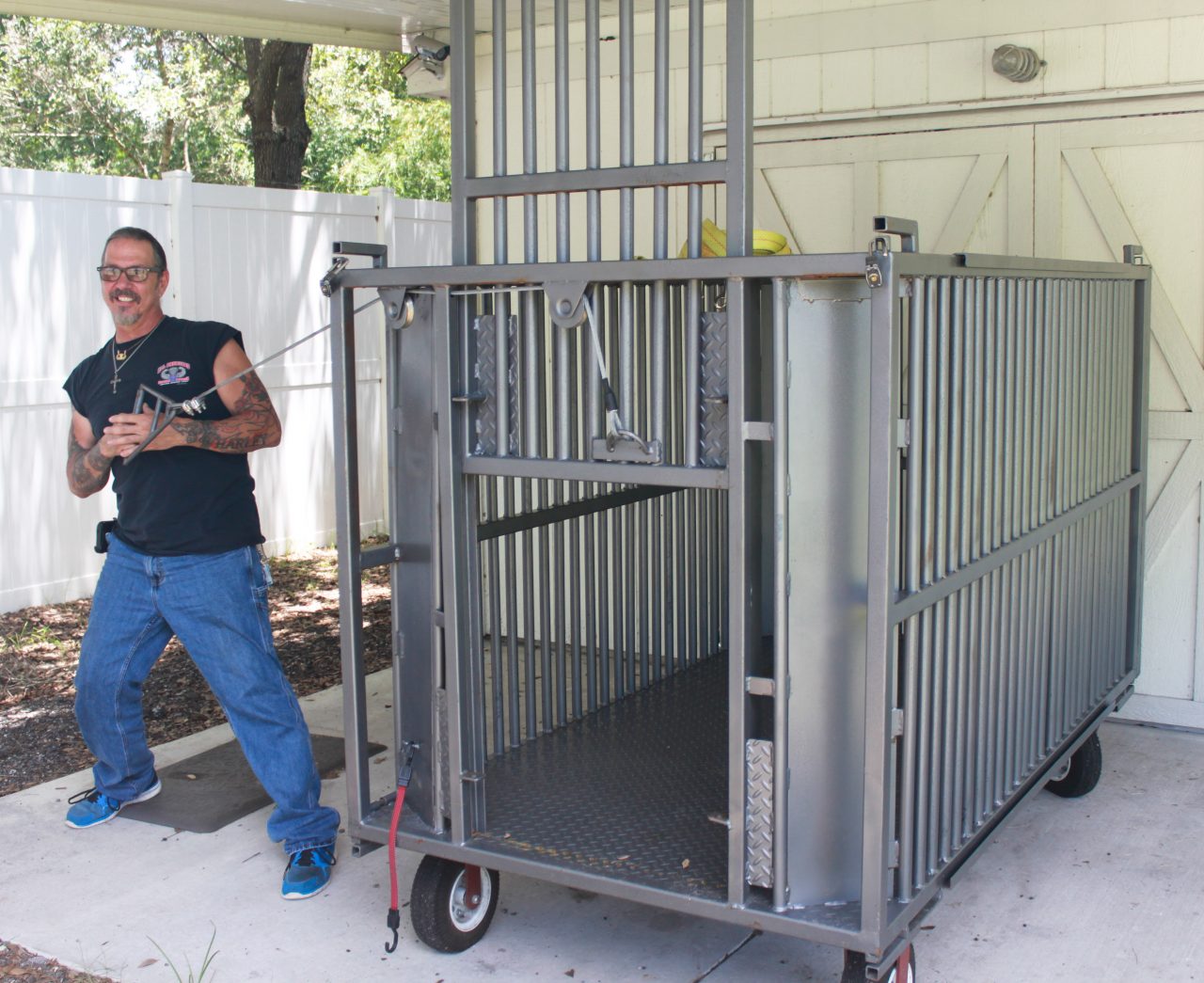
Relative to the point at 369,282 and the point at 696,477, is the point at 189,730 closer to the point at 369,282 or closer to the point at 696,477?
the point at 369,282

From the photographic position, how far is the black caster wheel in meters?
2.95

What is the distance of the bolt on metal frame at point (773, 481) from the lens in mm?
2736

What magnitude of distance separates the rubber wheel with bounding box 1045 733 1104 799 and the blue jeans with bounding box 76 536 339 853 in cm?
237

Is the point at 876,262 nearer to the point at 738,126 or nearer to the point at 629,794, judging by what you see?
the point at 738,126

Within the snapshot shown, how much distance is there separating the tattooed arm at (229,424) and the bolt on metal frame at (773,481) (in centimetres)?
66

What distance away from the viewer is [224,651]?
3928 millimetres

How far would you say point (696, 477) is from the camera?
2.87 m

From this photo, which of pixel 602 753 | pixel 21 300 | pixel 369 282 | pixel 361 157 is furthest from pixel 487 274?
→ pixel 361 157

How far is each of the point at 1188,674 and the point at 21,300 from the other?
598 cm

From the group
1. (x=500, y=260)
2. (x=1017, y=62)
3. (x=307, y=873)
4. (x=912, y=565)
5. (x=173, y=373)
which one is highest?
(x=1017, y=62)

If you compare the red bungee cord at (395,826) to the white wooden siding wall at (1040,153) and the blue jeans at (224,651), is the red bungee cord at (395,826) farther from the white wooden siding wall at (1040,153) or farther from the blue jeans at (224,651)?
the white wooden siding wall at (1040,153)

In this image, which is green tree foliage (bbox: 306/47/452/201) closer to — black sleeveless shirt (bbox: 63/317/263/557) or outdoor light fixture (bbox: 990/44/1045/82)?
outdoor light fixture (bbox: 990/44/1045/82)

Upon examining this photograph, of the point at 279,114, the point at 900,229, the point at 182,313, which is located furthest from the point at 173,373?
the point at 279,114

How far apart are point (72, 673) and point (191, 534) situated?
2.87m
